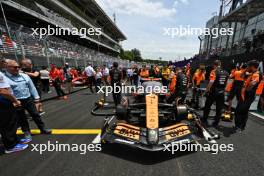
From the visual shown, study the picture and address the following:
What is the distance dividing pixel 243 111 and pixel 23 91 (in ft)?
16.4

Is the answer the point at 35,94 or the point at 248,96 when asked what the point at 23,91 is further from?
the point at 248,96

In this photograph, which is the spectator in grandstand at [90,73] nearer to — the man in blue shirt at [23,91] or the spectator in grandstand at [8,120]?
the man in blue shirt at [23,91]

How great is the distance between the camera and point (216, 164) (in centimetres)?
294

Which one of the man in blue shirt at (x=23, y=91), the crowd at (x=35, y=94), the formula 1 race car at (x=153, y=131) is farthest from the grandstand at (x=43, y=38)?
the formula 1 race car at (x=153, y=131)

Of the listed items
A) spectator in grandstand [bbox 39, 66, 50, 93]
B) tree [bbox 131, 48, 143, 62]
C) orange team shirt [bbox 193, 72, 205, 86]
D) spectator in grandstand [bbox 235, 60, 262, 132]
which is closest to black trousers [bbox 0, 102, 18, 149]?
spectator in grandstand [bbox 235, 60, 262, 132]

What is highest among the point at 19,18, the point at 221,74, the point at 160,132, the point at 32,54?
the point at 19,18

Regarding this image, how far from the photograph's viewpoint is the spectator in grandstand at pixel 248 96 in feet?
14.1

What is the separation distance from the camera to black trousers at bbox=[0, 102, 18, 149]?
10.7 feet

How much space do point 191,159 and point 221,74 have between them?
2471mm

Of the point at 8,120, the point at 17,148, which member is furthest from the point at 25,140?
the point at 8,120

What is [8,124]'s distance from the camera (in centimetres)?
335

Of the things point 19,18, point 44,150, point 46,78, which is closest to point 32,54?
point 46,78

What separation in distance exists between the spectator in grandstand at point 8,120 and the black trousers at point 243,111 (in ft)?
15.8

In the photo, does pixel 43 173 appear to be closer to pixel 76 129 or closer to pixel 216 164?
pixel 76 129
